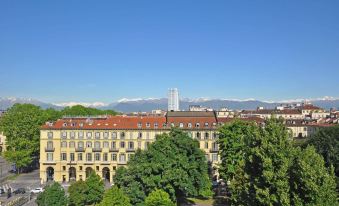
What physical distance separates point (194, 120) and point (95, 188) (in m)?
40.0

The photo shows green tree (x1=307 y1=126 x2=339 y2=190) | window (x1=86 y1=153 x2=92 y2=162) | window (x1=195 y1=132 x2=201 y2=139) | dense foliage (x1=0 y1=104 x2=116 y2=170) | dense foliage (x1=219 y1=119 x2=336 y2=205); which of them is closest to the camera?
dense foliage (x1=219 y1=119 x2=336 y2=205)

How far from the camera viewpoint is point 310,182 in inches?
1580

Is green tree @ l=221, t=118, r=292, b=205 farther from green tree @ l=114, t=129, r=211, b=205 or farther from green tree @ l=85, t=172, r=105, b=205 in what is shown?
green tree @ l=85, t=172, r=105, b=205

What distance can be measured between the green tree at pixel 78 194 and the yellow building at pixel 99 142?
112 feet

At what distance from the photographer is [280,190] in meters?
42.3

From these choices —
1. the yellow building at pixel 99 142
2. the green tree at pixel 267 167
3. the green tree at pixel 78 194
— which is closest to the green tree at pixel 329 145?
the green tree at pixel 267 167

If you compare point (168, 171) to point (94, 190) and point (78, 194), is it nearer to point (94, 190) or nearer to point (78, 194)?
point (94, 190)

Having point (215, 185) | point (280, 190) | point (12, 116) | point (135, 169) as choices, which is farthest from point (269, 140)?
point (12, 116)

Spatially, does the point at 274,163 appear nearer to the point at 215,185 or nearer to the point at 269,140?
the point at 269,140

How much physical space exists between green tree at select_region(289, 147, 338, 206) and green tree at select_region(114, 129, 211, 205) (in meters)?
22.4

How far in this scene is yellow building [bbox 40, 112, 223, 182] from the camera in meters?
97.1

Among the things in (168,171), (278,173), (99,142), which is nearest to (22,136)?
(99,142)

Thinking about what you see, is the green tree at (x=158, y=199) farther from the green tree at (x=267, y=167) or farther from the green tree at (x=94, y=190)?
the green tree at (x=267, y=167)

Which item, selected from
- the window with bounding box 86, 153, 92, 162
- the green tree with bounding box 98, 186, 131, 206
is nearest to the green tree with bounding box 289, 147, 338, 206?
the green tree with bounding box 98, 186, 131, 206
